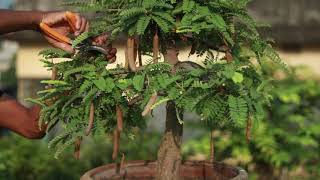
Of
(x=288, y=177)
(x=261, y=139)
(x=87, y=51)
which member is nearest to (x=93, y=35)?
(x=87, y=51)

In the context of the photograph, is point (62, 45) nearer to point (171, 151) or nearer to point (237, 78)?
point (171, 151)

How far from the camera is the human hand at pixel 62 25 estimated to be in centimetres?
258

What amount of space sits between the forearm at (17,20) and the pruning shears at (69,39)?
39mm

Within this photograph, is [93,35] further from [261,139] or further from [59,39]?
[261,139]

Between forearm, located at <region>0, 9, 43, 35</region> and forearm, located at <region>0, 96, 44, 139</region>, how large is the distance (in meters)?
0.44

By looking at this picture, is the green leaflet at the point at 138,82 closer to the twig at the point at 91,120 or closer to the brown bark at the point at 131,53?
the brown bark at the point at 131,53

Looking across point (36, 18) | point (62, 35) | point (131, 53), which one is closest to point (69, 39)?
point (62, 35)

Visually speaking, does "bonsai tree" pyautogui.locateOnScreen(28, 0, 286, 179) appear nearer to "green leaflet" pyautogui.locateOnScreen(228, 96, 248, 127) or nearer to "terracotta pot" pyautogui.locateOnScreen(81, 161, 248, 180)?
"green leaflet" pyautogui.locateOnScreen(228, 96, 248, 127)

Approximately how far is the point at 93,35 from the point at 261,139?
2.83 metres

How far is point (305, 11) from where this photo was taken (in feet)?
19.3

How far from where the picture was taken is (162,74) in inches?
94.2

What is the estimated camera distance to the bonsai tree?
7.68ft

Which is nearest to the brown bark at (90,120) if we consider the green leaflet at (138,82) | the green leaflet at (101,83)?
the green leaflet at (101,83)

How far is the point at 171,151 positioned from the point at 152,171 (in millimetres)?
255
